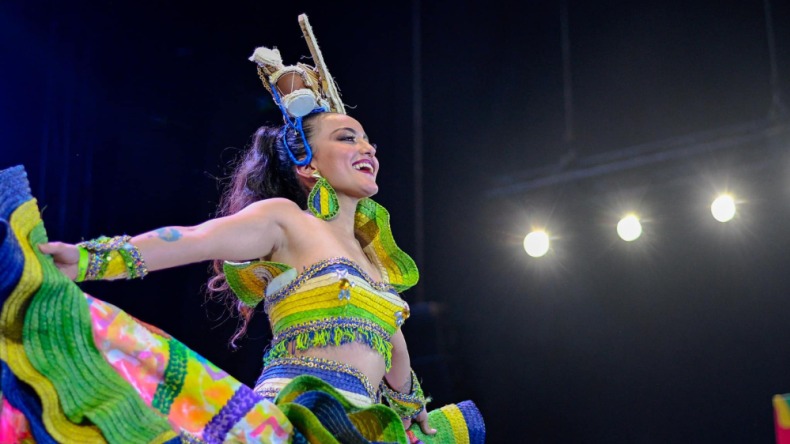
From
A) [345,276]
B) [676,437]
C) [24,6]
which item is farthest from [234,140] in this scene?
[676,437]

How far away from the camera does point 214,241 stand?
1.64 meters

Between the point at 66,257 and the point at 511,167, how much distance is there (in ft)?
8.82

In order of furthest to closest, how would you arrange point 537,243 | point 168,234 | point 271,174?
1. point 537,243
2. point 271,174
3. point 168,234

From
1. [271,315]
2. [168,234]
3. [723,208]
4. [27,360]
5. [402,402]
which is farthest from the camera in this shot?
[723,208]

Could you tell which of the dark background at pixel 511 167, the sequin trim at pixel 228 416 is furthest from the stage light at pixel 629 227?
the sequin trim at pixel 228 416

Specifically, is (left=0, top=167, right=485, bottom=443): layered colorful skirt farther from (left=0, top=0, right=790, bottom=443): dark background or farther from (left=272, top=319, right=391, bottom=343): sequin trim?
(left=0, top=0, right=790, bottom=443): dark background

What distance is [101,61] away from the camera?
307cm

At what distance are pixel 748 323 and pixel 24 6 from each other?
2996 mm

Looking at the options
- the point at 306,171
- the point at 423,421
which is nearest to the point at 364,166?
the point at 306,171

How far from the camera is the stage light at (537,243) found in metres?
3.77

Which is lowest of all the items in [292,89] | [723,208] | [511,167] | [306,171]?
[306,171]

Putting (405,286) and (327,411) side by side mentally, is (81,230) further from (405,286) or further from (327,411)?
(327,411)

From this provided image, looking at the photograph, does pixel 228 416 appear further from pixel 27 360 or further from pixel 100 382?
pixel 27 360

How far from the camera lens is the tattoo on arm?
1.52 metres
